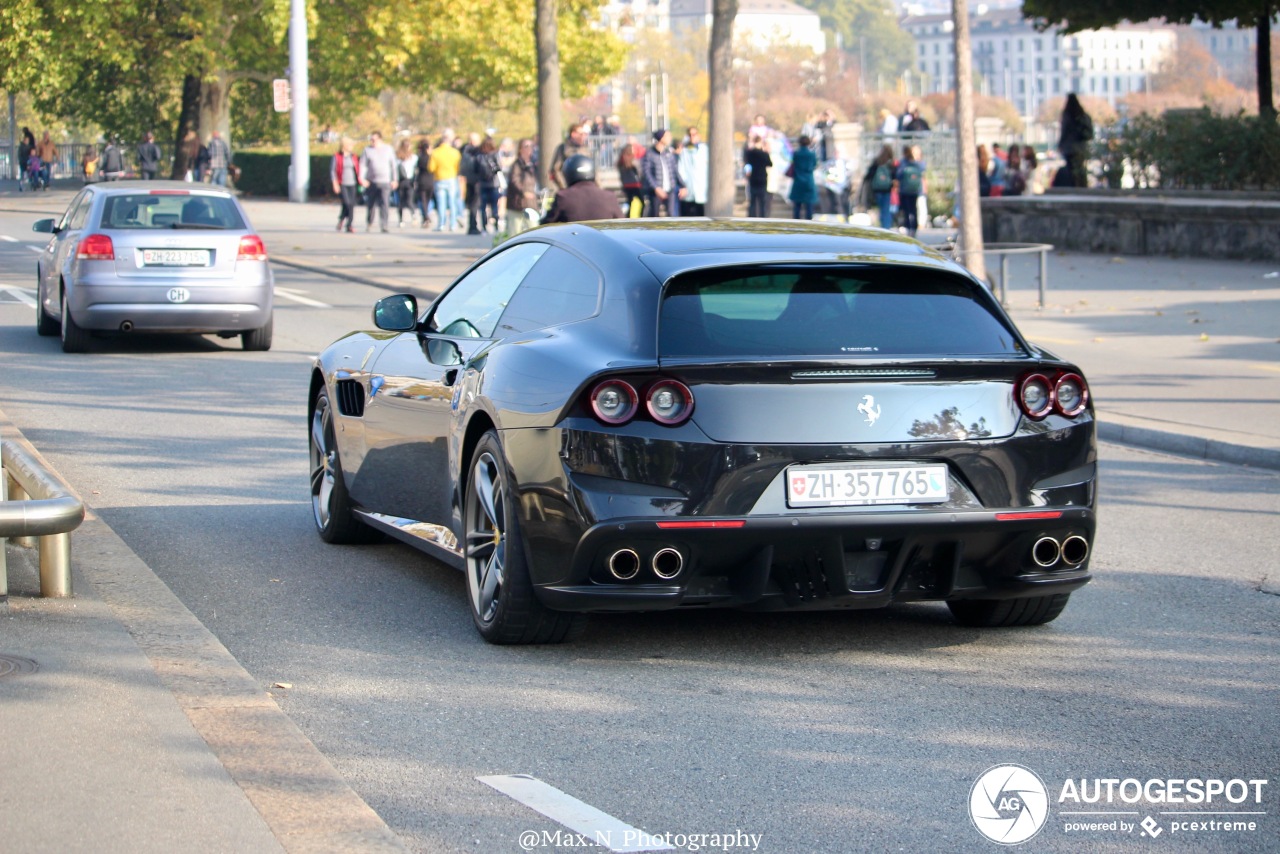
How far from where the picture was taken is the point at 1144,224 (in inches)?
1007

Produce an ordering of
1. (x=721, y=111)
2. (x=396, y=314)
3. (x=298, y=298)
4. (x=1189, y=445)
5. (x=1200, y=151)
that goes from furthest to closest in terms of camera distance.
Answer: (x=1200, y=151)
(x=721, y=111)
(x=298, y=298)
(x=1189, y=445)
(x=396, y=314)

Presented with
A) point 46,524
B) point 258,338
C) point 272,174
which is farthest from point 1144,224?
point 272,174

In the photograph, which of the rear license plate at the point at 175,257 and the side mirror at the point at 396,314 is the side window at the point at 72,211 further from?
the side mirror at the point at 396,314

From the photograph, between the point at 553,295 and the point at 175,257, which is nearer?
the point at 553,295

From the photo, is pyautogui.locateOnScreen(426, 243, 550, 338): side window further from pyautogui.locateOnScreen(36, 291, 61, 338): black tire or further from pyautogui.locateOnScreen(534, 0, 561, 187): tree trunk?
pyautogui.locateOnScreen(534, 0, 561, 187): tree trunk

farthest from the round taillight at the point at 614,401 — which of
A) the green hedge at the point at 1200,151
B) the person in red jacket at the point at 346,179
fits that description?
the person in red jacket at the point at 346,179

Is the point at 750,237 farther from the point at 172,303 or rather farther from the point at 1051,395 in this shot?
the point at 172,303

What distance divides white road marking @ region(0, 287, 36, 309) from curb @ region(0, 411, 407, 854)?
52.1ft

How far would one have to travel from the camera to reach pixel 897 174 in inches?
1172

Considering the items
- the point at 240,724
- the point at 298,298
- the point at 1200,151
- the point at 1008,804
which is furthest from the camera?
the point at 1200,151

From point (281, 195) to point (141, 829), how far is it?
53047mm

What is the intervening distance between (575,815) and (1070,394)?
8.06 ft

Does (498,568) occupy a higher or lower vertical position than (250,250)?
lower

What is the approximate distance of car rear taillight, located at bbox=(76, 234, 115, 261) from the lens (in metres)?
16.1
